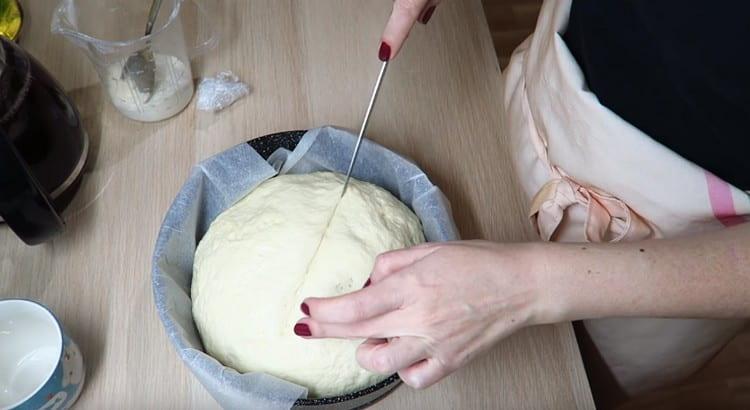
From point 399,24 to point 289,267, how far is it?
0.88 feet

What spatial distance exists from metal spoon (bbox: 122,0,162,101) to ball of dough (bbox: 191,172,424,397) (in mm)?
202

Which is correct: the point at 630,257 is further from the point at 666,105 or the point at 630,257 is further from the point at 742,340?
the point at 742,340

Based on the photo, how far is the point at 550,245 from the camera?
517 millimetres

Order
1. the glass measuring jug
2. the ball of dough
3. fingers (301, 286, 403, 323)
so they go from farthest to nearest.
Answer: the glass measuring jug
the ball of dough
fingers (301, 286, 403, 323)

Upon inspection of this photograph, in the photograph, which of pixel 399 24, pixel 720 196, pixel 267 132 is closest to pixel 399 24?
pixel 399 24

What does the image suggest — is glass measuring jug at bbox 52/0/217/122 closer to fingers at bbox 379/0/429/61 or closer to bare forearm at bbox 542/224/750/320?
fingers at bbox 379/0/429/61

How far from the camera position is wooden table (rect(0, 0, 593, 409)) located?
675 mm

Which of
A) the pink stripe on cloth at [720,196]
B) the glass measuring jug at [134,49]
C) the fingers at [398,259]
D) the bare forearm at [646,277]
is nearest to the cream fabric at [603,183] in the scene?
the pink stripe on cloth at [720,196]

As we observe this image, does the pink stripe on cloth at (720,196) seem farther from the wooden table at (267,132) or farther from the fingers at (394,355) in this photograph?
the fingers at (394,355)

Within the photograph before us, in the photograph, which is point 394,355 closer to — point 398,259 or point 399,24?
point 398,259

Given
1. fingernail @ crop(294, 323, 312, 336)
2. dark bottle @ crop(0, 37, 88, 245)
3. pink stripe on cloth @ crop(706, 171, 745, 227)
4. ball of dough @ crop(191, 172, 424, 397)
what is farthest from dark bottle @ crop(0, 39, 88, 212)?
pink stripe on cloth @ crop(706, 171, 745, 227)

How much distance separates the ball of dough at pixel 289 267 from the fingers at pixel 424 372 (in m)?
0.09

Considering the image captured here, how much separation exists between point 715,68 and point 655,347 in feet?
1.31

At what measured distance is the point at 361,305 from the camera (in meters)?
0.50
